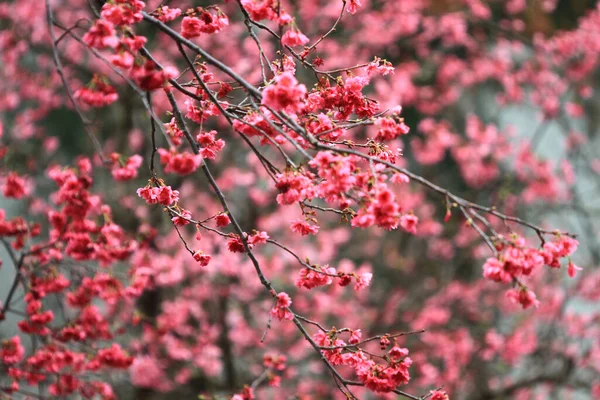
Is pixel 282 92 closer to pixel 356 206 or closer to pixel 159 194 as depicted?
pixel 159 194

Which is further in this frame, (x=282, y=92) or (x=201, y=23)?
(x=201, y=23)

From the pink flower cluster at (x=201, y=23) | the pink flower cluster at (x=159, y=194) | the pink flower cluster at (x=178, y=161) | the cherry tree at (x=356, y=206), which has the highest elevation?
the cherry tree at (x=356, y=206)

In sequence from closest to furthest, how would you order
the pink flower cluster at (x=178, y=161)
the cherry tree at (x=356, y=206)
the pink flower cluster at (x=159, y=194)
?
1. the pink flower cluster at (x=178, y=161)
2. the pink flower cluster at (x=159, y=194)
3. the cherry tree at (x=356, y=206)

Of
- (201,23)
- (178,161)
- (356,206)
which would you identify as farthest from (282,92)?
(356,206)

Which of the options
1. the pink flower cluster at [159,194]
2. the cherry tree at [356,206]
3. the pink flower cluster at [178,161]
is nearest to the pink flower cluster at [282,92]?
the pink flower cluster at [178,161]

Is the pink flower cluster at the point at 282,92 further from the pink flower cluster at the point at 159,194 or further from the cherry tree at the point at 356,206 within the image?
the cherry tree at the point at 356,206

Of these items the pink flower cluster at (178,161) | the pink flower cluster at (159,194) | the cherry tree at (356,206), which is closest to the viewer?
the pink flower cluster at (178,161)

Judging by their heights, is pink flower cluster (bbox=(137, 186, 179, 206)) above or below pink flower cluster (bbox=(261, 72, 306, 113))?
below

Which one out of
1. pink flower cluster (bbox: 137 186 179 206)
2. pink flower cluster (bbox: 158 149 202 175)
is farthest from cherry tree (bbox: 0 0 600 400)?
pink flower cluster (bbox: 158 149 202 175)

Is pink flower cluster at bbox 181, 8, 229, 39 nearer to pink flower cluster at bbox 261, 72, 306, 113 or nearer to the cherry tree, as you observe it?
pink flower cluster at bbox 261, 72, 306, 113

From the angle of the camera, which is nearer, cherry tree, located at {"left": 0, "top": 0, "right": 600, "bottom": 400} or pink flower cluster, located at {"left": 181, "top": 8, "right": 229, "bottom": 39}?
pink flower cluster, located at {"left": 181, "top": 8, "right": 229, "bottom": 39}

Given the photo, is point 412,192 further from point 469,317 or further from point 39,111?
point 39,111

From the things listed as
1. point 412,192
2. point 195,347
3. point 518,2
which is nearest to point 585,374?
point 412,192

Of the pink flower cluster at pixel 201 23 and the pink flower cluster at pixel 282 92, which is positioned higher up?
the pink flower cluster at pixel 201 23
